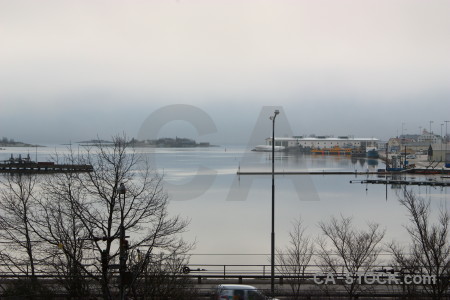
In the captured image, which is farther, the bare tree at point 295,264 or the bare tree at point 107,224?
the bare tree at point 295,264

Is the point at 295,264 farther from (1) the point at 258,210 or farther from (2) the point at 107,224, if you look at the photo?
(1) the point at 258,210

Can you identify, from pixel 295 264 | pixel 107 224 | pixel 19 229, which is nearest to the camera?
pixel 107 224

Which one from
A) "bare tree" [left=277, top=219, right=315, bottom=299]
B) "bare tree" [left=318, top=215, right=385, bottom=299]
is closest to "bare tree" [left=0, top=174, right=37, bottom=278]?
"bare tree" [left=277, top=219, right=315, bottom=299]

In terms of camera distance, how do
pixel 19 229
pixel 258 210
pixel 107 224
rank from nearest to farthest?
pixel 107 224, pixel 19 229, pixel 258 210

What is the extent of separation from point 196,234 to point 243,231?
3.57 metres

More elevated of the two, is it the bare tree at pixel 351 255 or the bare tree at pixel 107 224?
the bare tree at pixel 107 224

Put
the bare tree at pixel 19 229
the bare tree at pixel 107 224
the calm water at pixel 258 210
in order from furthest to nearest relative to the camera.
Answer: the calm water at pixel 258 210, the bare tree at pixel 19 229, the bare tree at pixel 107 224

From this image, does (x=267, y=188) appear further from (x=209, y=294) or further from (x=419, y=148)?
(x=419, y=148)

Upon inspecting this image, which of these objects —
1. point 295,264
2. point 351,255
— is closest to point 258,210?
point 295,264

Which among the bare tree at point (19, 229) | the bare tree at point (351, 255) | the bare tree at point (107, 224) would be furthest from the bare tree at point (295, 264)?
the bare tree at point (19, 229)

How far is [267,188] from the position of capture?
2685 inches

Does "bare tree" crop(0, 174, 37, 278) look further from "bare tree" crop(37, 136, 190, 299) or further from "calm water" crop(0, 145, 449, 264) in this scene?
"calm water" crop(0, 145, 449, 264)

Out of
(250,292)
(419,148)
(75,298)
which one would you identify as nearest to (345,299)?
(250,292)

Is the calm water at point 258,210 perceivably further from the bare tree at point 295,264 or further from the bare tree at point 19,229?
the bare tree at point 19,229
